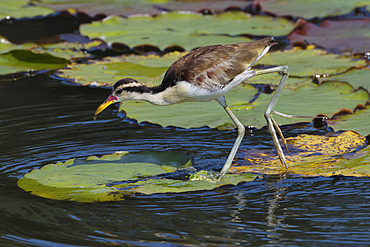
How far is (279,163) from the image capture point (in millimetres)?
5055

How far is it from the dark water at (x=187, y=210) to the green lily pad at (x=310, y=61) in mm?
2631

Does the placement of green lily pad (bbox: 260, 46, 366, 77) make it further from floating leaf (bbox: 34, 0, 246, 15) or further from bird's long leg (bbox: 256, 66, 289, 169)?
floating leaf (bbox: 34, 0, 246, 15)

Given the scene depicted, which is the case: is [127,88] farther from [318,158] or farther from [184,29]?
[184,29]

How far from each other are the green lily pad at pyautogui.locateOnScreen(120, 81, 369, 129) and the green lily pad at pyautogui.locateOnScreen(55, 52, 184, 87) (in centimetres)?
110

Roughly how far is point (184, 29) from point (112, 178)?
6.78 meters

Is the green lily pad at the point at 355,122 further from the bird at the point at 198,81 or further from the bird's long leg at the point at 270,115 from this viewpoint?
the bird at the point at 198,81

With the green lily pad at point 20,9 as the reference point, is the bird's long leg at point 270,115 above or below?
below

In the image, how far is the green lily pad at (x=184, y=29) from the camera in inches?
388

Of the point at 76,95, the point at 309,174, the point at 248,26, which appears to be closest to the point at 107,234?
the point at 309,174

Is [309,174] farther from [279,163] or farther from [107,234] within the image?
[107,234]

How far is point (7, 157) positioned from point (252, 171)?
284 centimetres

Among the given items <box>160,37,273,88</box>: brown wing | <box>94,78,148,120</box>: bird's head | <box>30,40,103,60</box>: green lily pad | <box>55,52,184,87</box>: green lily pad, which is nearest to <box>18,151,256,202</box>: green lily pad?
<box>94,78,148,120</box>: bird's head

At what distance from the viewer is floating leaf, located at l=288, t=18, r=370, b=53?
9492mm

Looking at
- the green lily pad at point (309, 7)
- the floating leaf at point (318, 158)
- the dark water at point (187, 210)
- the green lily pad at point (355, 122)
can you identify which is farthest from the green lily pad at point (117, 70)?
the green lily pad at point (309, 7)
